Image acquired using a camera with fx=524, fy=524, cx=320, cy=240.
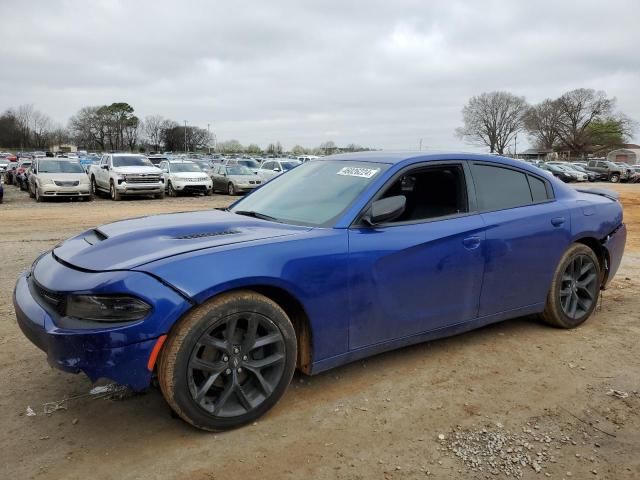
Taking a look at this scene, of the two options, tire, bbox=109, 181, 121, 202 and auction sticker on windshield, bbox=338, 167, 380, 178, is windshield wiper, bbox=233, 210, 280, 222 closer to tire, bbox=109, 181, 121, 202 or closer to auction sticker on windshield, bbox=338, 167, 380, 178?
auction sticker on windshield, bbox=338, 167, 380, 178

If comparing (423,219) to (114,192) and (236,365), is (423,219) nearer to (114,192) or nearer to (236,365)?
(236,365)

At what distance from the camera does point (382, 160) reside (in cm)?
383

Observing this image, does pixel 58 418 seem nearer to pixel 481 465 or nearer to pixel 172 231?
pixel 172 231

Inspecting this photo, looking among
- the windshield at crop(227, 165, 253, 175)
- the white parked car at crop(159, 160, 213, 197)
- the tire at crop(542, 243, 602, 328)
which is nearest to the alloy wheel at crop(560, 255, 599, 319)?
the tire at crop(542, 243, 602, 328)

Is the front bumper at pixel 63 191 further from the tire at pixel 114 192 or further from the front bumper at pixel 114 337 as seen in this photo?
the front bumper at pixel 114 337

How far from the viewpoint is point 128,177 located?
20.1 meters

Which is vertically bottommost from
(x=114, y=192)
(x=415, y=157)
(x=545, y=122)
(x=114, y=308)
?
(x=114, y=192)

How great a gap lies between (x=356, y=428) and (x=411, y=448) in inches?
13.3

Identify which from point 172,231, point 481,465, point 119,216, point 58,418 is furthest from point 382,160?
point 119,216

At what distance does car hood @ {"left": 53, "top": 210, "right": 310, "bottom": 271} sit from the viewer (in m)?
2.86

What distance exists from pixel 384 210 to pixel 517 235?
4.35 feet

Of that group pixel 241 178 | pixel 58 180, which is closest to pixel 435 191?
pixel 58 180

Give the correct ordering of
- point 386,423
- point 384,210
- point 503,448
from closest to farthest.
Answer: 1. point 503,448
2. point 386,423
3. point 384,210

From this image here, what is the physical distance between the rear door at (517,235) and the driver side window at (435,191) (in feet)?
0.50
